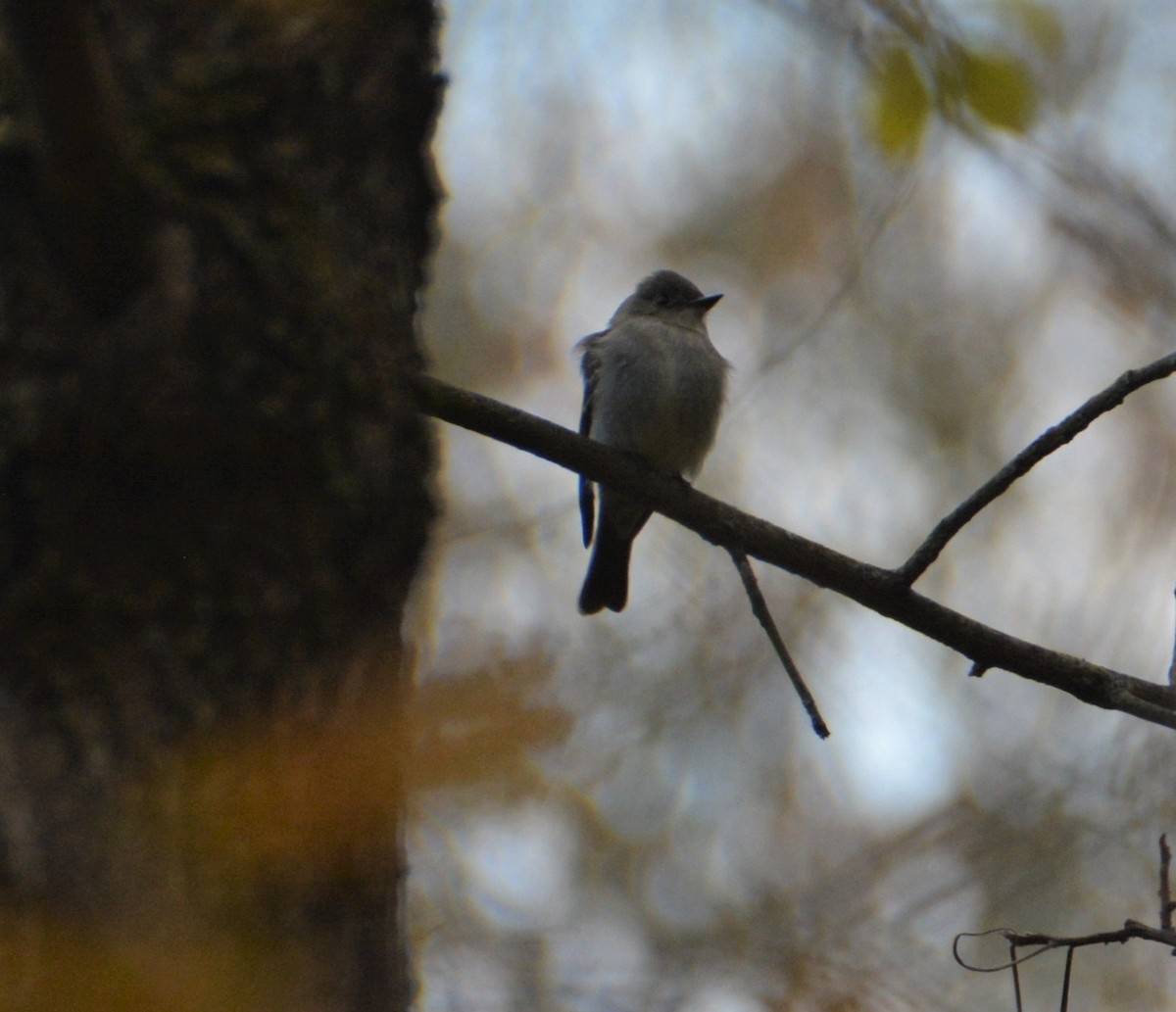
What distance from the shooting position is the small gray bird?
585 centimetres

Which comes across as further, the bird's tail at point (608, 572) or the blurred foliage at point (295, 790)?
the bird's tail at point (608, 572)

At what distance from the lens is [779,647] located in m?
2.89

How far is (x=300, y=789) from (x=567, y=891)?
5353 mm

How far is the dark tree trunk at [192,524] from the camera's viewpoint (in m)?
1.47

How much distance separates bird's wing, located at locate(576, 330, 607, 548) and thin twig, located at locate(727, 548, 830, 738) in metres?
2.79

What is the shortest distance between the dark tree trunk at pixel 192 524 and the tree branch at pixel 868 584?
3.08ft

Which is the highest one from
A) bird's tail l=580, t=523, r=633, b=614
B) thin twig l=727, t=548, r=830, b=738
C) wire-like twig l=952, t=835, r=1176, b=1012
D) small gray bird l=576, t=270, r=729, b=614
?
small gray bird l=576, t=270, r=729, b=614

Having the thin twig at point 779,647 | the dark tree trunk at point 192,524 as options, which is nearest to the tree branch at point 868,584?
the thin twig at point 779,647

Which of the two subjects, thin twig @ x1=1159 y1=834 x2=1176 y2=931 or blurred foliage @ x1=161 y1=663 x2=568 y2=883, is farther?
thin twig @ x1=1159 y1=834 x2=1176 y2=931

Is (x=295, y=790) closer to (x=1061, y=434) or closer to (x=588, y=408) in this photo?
(x=1061, y=434)

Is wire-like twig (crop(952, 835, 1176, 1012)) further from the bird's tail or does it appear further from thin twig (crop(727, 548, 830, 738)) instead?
the bird's tail

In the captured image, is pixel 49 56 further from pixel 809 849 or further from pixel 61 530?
pixel 809 849

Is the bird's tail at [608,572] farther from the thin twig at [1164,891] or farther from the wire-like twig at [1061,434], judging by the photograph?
the thin twig at [1164,891]

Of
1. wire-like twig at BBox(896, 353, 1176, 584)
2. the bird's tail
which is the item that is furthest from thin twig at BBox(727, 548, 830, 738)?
the bird's tail
